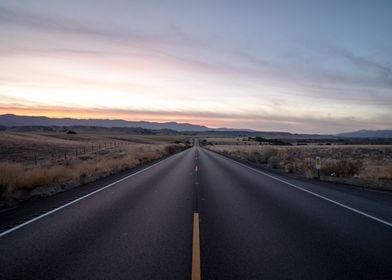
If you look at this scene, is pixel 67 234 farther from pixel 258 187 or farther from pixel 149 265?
pixel 258 187

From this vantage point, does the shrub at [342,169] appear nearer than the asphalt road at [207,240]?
No

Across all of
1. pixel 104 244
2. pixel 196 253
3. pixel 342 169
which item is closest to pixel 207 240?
pixel 196 253

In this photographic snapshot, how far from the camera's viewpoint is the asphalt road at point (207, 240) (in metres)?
5.25

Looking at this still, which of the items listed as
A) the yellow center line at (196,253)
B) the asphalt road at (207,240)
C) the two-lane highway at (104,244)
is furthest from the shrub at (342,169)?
the yellow center line at (196,253)

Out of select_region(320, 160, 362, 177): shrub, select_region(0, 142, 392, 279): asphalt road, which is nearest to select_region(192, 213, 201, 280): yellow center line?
select_region(0, 142, 392, 279): asphalt road

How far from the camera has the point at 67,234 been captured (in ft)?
23.9

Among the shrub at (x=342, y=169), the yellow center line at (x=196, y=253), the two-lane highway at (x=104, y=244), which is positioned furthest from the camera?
the shrub at (x=342, y=169)

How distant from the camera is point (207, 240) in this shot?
6777 millimetres

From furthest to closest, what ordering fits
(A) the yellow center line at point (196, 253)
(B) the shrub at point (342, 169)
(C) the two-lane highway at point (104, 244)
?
(B) the shrub at point (342, 169) → (C) the two-lane highway at point (104, 244) → (A) the yellow center line at point (196, 253)

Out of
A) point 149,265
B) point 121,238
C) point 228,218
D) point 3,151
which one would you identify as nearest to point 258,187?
point 228,218

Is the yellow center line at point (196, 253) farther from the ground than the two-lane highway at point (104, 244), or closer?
farther from the ground

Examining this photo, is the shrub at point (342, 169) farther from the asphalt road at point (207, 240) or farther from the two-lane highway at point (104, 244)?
the two-lane highway at point (104, 244)

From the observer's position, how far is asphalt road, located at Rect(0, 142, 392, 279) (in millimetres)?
5246

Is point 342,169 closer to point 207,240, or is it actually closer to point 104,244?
point 207,240
